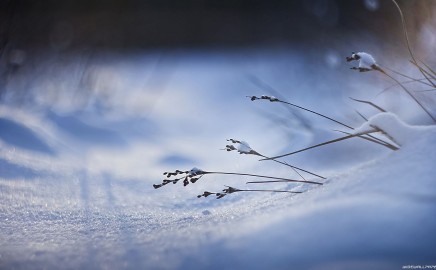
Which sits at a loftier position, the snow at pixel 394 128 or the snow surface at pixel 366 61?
the snow surface at pixel 366 61

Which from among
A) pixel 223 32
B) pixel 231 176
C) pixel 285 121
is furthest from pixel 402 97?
pixel 223 32

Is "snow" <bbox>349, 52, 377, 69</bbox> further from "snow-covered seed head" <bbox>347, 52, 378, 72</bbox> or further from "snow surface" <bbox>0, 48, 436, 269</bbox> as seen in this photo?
"snow surface" <bbox>0, 48, 436, 269</bbox>

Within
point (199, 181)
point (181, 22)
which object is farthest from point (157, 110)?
point (181, 22)

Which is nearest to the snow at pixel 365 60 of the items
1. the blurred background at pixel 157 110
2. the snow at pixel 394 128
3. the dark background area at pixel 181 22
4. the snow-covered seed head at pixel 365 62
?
the snow-covered seed head at pixel 365 62

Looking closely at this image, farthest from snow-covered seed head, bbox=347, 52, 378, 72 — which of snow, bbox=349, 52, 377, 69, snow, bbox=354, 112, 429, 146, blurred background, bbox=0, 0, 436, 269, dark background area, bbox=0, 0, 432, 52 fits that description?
dark background area, bbox=0, 0, 432, 52

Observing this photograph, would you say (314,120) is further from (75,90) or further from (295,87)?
(75,90)

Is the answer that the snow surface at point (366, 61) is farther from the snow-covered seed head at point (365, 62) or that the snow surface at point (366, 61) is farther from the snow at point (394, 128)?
the snow at point (394, 128)
